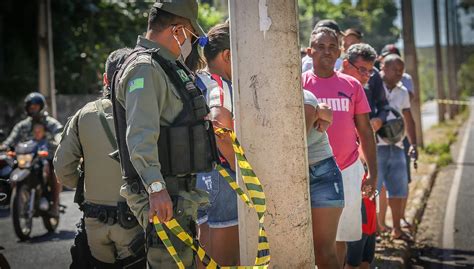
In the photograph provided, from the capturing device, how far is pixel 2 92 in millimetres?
18828

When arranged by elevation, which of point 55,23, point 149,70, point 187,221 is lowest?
point 187,221

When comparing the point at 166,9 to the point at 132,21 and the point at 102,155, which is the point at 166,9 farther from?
the point at 132,21

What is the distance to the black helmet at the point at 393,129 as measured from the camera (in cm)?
678

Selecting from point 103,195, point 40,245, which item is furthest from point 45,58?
point 103,195

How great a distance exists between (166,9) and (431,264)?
429cm

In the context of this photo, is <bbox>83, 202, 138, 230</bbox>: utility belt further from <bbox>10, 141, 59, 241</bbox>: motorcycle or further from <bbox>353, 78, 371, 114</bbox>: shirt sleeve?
<bbox>10, 141, 59, 241</bbox>: motorcycle

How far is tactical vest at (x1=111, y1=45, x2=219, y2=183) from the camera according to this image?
11.0 ft

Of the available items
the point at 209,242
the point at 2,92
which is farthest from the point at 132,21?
the point at 209,242

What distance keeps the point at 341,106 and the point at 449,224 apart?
4.13 metres

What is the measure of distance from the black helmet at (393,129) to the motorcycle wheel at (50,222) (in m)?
4.18

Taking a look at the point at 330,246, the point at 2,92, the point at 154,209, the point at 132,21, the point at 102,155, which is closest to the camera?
the point at 154,209

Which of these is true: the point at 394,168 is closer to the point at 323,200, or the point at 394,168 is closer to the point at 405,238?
the point at 405,238

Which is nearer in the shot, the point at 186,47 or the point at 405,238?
the point at 186,47

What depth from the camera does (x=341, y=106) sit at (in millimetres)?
4816
